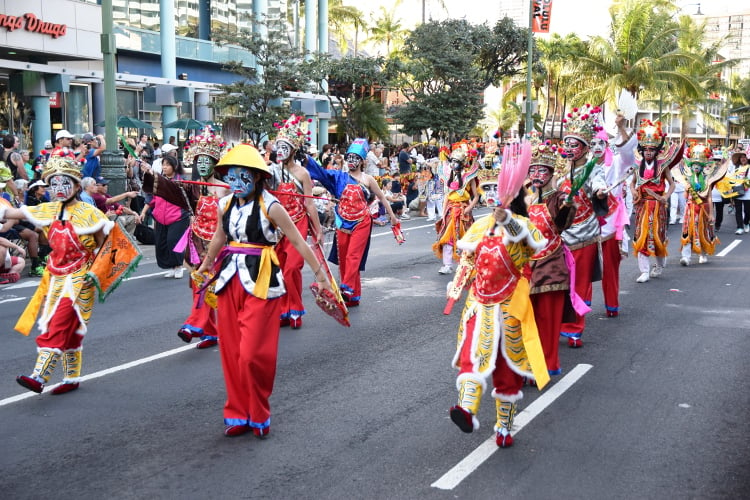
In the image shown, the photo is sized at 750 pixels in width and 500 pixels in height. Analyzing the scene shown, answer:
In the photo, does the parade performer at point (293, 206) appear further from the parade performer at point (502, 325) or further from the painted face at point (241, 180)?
the parade performer at point (502, 325)

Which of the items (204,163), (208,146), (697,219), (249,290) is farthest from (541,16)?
(249,290)

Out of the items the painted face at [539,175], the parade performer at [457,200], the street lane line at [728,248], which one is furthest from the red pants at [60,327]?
the street lane line at [728,248]

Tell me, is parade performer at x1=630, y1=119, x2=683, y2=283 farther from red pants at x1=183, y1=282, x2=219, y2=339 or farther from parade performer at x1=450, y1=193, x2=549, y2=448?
parade performer at x1=450, y1=193, x2=549, y2=448

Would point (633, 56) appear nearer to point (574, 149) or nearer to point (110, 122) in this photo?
point (110, 122)

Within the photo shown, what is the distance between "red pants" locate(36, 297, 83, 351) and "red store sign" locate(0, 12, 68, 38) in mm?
17976

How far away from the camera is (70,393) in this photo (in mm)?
6629

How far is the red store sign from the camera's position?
21.8 metres

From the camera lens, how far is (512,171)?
16.9 feet

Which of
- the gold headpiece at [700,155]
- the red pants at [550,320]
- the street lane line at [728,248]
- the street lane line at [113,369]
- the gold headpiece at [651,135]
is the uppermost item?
the gold headpiece at [651,135]

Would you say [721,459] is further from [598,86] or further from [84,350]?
[598,86]

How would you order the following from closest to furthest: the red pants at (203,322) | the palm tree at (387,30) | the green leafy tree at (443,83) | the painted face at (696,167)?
the red pants at (203,322) < the painted face at (696,167) < the green leafy tree at (443,83) < the palm tree at (387,30)

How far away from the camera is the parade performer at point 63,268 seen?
6359 millimetres

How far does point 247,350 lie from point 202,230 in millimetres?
2953

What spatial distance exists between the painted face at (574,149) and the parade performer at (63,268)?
4086 millimetres
